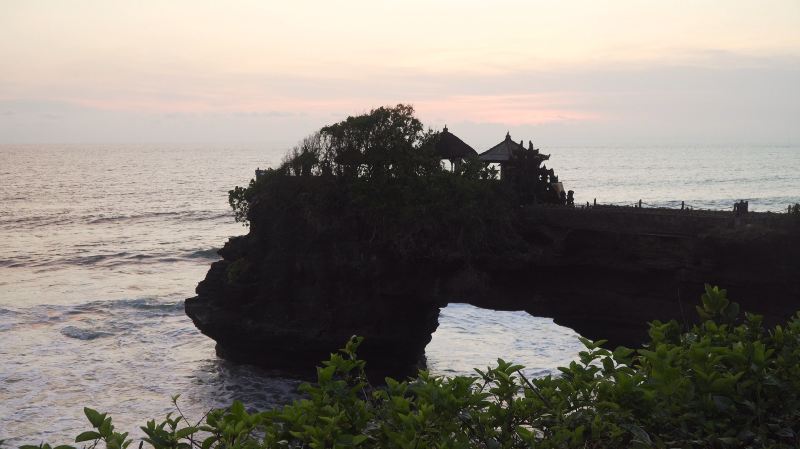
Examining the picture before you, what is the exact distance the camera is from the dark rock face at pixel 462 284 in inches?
1049

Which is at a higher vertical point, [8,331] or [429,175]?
[429,175]

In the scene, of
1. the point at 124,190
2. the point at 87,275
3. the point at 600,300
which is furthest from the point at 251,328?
the point at 124,190

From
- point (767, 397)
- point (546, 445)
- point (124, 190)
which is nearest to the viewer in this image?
point (546, 445)

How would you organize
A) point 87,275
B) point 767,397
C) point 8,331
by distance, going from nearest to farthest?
point 767,397, point 8,331, point 87,275

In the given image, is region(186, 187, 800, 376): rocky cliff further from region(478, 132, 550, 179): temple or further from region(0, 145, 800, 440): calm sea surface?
region(478, 132, 550, 179): temple

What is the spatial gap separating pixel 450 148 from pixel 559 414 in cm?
2891

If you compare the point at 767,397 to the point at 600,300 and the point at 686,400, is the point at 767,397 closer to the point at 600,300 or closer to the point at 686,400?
the point at 686,400

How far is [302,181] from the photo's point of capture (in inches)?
1137

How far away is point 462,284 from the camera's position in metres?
28.2

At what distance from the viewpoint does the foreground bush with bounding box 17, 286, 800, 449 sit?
493cm

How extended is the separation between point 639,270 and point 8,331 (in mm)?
31166

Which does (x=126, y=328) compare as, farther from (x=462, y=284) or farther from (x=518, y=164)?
(x=518, y=164)

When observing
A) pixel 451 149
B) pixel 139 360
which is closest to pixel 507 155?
pixel 451 149

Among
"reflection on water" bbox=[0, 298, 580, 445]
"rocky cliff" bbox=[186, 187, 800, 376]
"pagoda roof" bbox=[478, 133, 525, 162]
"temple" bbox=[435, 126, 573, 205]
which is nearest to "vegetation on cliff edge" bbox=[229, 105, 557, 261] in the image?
"rocky cliff" bbox=[186, 187, 800, 376]
